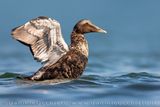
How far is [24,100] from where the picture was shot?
17.5 metres

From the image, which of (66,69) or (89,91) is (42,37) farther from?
(89,91)

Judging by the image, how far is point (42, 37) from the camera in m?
20.1

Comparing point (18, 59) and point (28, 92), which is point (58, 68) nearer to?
point (28, 92)

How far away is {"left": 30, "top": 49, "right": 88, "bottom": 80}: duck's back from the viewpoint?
66.1 feet

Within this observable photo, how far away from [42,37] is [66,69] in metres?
0.81

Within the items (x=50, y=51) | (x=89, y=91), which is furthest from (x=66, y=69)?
(x=89, y=91)

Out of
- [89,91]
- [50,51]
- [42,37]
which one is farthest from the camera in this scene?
[50,51]

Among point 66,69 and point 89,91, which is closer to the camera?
point 89,91

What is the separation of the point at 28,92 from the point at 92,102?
1.61m

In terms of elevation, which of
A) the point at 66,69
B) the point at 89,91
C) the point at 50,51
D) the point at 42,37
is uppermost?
the point at 42,37

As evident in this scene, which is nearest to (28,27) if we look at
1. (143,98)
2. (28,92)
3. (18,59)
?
(28,92)

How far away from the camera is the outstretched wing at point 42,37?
20.0 metres

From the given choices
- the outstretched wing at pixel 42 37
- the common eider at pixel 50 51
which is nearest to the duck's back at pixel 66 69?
the common eider at pixel 50 51

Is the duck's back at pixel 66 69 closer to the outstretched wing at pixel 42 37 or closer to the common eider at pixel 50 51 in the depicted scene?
the common eider at pixel 50 51
